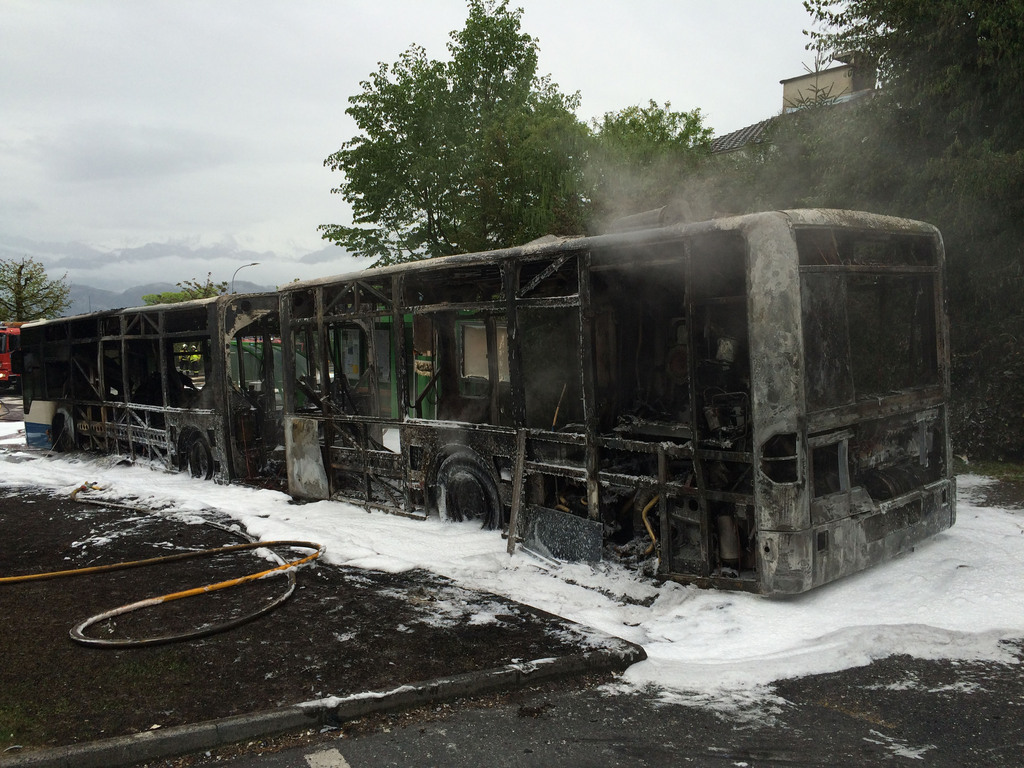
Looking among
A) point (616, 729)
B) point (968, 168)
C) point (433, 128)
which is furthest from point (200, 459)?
point (433, 128)

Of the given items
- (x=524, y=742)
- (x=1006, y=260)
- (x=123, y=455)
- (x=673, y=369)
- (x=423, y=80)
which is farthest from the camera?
(x=423, y=80)

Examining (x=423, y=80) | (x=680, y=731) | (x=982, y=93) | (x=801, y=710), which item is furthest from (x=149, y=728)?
(x=423, y=80)

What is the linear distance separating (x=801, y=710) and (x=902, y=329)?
3.42 m

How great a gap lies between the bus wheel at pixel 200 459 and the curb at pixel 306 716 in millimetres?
7360

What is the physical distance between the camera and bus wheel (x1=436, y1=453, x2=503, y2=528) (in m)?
6.63

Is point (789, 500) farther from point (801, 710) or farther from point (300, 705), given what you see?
point (300, 705)

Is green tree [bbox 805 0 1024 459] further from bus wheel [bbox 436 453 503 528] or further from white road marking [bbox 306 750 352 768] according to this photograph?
white road marking [bbox 306 750 352 768]

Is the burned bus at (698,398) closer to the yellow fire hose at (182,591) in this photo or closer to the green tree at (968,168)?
the yellow fire hose at (182,591)

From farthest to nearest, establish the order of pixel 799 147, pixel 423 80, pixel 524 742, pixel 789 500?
pixel 423 80 < pixel 799 147 < pixel 789 500 < pixel 524 742

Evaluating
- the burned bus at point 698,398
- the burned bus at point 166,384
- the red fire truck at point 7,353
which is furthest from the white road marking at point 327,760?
the red fire truck at point 7,353

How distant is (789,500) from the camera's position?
14.8ft

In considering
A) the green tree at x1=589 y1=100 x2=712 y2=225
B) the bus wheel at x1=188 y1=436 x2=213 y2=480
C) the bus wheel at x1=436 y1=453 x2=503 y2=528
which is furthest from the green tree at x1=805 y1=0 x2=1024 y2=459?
the bus wheel at x1=188 y1=436 x2=213 y2=480

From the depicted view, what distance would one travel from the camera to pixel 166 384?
10.9m

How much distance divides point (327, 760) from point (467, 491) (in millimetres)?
3801
